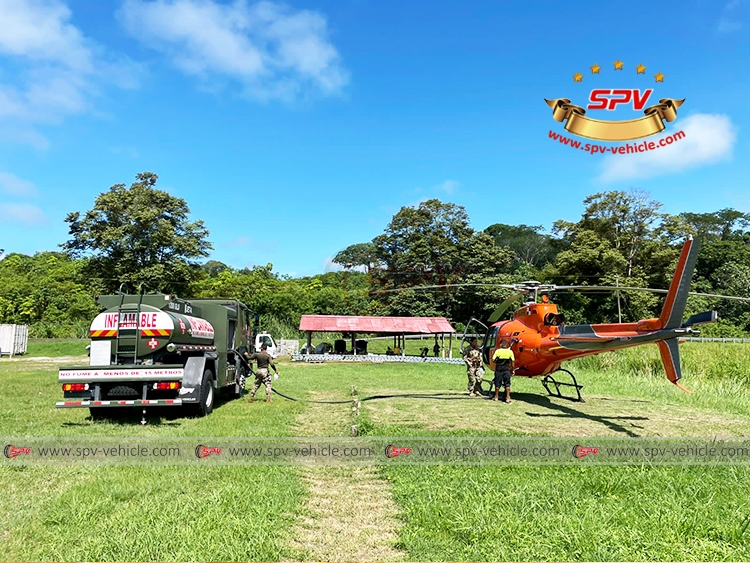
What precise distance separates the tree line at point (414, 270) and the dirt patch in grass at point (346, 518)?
113ft

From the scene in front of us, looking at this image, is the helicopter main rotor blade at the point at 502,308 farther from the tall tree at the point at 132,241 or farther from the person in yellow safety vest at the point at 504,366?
the tall tree at the point at 132,241

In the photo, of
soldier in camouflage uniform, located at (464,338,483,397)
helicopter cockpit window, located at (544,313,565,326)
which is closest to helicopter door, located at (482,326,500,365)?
soldier in camouflage uniform, located at (464,338,483,397)

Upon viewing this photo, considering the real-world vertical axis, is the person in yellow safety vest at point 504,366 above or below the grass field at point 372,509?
above

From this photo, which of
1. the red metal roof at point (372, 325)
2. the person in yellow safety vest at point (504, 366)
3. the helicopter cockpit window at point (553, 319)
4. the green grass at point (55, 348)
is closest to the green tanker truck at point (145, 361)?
the person in yellow safety vest at point (504, 366)

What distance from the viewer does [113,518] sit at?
4.37 meters

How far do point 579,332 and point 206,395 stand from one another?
24.8ft

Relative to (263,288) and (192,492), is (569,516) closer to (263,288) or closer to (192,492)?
(192,492)

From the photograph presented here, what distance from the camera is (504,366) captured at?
38.8 ft

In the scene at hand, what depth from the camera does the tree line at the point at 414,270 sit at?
134ft

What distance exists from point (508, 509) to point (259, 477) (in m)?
2.64

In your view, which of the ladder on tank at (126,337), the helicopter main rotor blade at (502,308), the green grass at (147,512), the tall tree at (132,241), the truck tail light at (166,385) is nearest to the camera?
the green grass at (147,512)

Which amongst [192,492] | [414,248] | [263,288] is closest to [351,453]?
[192,492]

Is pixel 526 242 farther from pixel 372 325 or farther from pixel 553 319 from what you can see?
pixel 553 319

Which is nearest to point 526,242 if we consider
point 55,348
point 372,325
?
point 372,325
